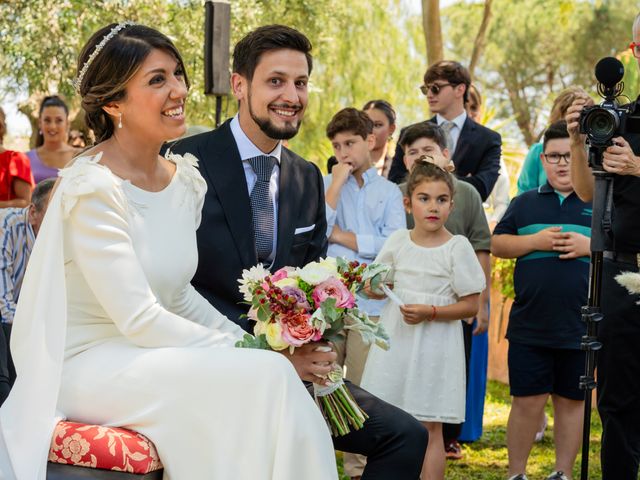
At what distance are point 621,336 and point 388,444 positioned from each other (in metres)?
1.63

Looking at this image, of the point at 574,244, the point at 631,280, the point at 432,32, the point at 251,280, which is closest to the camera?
the point at 251,280

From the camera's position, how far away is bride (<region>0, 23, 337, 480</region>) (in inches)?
133

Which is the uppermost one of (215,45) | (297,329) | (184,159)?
(215,45)

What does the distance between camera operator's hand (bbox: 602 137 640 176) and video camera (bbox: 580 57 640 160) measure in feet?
0.14

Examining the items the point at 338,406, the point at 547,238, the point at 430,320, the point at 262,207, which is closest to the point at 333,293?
the point at 338,406

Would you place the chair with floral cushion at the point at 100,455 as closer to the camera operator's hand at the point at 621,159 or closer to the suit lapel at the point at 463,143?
the camera operator's hand at the point at 621,159

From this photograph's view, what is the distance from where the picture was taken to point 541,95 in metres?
36.3

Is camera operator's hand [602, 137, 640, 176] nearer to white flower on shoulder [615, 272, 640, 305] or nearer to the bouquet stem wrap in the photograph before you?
white flower on shoulder [615, 272, 640, 305]

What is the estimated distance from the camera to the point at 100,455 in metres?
3.42

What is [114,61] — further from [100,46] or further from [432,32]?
[432,32]

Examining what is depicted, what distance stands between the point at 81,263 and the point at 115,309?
0.65ft

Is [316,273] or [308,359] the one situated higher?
[316,273]

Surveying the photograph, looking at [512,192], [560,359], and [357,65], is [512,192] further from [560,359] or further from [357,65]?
[357,65]

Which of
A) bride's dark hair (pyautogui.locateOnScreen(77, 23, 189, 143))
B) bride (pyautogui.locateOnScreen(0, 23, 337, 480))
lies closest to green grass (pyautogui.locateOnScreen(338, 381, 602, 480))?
bride (pyautogui.locateOnScreen(0, 23, 337, 480))
